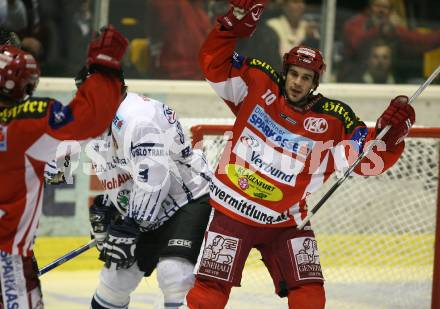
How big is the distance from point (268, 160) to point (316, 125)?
0.72 ft

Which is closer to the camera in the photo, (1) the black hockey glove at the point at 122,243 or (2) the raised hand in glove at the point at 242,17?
(2) the raised hand in glove at the point at 242,17

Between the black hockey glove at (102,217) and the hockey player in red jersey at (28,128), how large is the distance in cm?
87

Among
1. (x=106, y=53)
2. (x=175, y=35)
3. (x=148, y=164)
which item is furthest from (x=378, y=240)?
(x=106, y=53)

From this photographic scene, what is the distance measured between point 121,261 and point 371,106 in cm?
A: 314

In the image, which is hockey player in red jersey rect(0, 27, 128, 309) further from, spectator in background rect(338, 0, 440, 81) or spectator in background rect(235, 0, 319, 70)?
spectator in background rect(338, 0, 440, 81)

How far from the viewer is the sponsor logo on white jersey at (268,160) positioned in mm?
3875

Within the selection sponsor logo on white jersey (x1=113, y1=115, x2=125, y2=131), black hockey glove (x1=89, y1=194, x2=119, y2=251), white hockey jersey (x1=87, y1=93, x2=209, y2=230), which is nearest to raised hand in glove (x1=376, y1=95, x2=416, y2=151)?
white hockey jersey (x1=87, y1=93, x2=209, y2=230)

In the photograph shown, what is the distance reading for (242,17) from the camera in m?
3.68

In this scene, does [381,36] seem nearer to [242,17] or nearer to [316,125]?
[316,125]

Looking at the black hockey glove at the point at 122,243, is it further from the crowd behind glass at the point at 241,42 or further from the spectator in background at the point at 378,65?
the spectator in background at the point at 378,65

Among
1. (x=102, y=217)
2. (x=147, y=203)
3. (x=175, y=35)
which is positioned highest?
(x=147, y=203)

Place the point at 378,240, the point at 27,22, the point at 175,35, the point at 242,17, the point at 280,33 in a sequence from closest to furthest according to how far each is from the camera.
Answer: the point at 242,17
the point at 378,240
the point at 27,22
the point at 175,35
the point at 280,33

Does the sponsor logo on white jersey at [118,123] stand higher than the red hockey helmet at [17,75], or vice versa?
the red hockey helmet at [17,75]

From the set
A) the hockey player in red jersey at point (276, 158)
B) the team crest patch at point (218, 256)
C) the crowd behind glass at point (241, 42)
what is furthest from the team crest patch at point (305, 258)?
the crowd behind glass at point (241, 42)
